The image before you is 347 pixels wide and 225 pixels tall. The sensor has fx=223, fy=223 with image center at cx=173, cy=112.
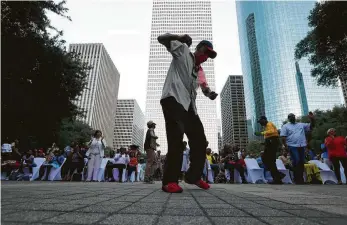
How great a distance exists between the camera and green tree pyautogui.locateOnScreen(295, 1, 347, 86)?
14445mm

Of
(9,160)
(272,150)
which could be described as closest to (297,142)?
(272,150)

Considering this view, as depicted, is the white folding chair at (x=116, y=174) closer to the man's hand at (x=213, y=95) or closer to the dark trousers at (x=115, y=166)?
the dark trousers at (x=115, y=166)

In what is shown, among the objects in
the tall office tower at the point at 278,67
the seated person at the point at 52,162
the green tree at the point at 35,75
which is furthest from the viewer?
the tall office tower at the point at 278,67

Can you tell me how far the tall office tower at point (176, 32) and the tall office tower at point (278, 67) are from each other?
35883 millimetres

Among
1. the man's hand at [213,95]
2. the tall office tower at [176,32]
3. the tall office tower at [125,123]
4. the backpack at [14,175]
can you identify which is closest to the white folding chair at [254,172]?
the man's hand at [213,95]

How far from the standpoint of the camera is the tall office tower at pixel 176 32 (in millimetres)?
89625

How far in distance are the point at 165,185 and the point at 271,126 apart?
16.4 feet

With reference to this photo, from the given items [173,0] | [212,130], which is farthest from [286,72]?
[173,0]

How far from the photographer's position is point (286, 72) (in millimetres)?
104000

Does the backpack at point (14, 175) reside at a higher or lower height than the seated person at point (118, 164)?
lower

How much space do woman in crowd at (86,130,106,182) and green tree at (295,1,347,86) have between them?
16.0 m

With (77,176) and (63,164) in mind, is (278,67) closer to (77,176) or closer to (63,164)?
(77,176)

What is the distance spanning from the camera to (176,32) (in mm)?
92688

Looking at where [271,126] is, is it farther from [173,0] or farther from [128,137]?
[128,137]
